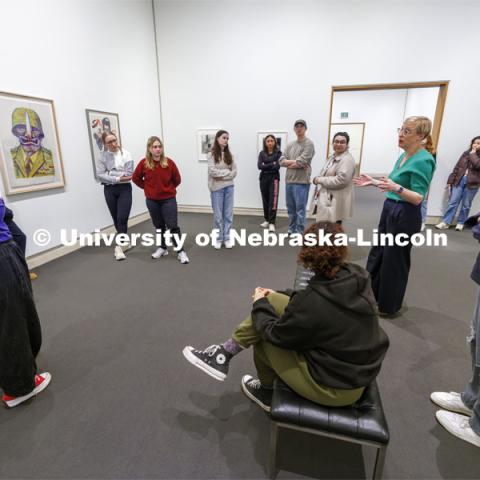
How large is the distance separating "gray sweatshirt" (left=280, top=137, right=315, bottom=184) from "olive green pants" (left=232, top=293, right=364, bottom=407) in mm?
3407

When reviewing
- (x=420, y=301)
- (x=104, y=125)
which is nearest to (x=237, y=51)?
(x=104, y=125)

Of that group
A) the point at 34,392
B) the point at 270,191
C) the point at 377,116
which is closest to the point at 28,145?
the point at 34,392

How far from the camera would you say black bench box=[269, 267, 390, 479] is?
46.7 inches

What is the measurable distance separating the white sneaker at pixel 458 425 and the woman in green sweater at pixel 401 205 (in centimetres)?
105

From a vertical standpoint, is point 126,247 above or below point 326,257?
below

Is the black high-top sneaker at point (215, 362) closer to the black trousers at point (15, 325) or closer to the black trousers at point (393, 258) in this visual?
the black trousers at point (15, 325)

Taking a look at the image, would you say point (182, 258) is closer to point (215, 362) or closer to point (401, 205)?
point (215, 362)

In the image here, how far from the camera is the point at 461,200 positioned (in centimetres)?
530

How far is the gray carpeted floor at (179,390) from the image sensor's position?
1481 mm

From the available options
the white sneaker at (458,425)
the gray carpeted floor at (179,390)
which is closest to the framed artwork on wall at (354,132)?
the gray carpeted floor at (179,390)

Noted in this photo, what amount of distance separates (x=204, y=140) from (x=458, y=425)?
5.95m

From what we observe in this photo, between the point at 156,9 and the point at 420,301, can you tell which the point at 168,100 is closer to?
the point at 156,9
